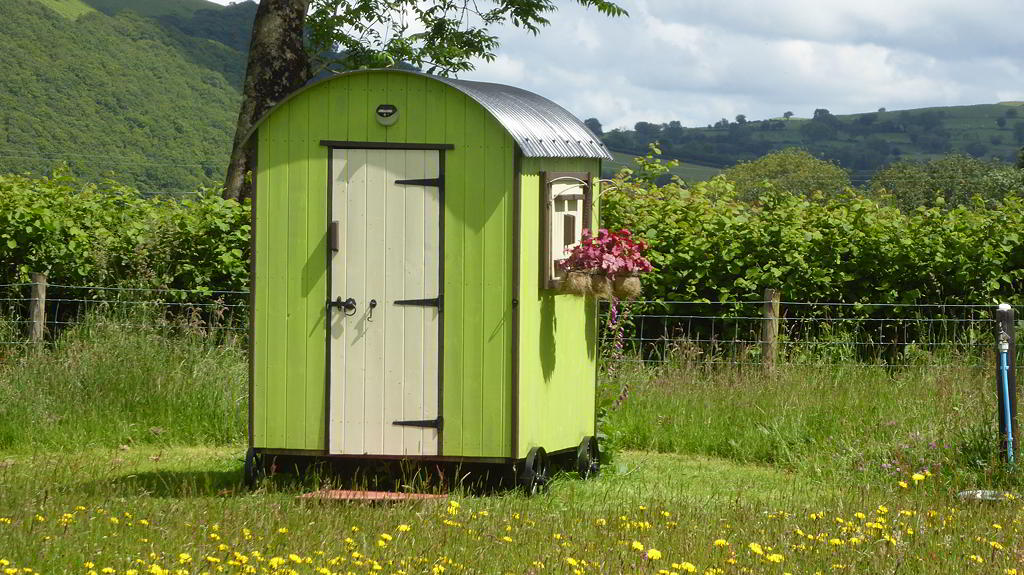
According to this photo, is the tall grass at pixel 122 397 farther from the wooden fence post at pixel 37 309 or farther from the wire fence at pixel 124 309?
the wooden fence post at pixel 37 309

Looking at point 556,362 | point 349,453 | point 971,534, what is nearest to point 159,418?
point 349,453

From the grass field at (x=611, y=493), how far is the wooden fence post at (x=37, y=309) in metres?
0.69

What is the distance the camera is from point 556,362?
27.5 ft

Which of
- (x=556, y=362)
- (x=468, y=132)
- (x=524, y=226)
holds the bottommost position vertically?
(x=556, y=362)

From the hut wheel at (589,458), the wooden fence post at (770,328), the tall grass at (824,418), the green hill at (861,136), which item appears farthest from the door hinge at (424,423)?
the green hill at (861,136)

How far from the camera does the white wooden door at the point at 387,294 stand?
778 centimetres

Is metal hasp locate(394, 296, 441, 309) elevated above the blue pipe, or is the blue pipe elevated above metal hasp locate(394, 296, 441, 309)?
metal hasp locate(394, 296, 441, 309)

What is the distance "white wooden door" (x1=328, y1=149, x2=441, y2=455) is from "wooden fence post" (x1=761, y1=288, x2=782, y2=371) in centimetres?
504

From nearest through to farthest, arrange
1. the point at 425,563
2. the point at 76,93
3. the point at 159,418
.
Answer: the point at 425,563, the point at 159,418, the point at 76,93

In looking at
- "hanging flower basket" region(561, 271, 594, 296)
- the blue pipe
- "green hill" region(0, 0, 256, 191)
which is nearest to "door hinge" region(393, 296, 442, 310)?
"hanging flower basket" region(561, 271, 594, 296)

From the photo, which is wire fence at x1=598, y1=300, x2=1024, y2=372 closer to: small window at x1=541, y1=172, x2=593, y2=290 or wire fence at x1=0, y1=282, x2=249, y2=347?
small window at x1=541, y1=172, x2=593, y2=290

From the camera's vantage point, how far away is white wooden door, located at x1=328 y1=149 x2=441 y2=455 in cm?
778

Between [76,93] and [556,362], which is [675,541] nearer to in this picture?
[556,362]

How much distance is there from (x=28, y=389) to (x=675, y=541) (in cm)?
635
